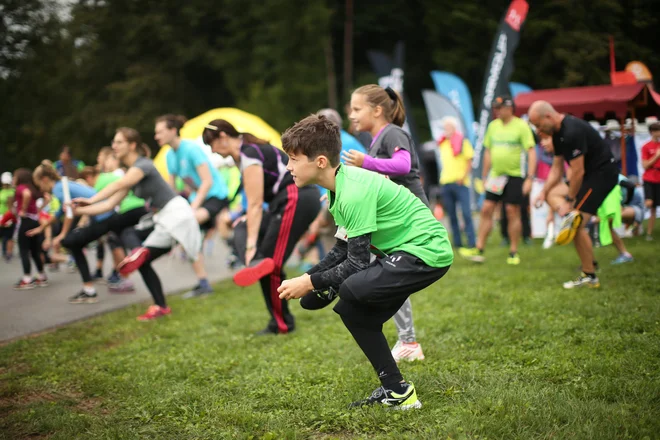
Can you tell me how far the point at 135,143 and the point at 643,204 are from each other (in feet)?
27.0

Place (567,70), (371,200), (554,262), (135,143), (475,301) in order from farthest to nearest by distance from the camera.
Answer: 1. (567,70)
2. (554,262)
3. (135,143)
4. (475,301)
5. (371,200)

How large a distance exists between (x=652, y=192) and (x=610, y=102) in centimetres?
172

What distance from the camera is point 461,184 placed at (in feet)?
35.9

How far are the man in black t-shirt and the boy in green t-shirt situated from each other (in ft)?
10.6

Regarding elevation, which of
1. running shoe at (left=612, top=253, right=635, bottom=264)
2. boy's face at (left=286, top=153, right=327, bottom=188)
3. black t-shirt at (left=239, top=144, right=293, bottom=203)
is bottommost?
running shoe at (left=612, top=253, right=635, bottom=264)

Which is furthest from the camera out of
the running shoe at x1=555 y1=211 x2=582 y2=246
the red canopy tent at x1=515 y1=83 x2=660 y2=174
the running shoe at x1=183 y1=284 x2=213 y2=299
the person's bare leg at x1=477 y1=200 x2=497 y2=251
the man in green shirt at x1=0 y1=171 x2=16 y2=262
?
the man in green shirt at x1=0 y1=171 x2=16 y2=262

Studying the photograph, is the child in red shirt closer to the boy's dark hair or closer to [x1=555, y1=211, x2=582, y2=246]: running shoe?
[x1=555, y1=211, x2=582, y2=246]: running shoe

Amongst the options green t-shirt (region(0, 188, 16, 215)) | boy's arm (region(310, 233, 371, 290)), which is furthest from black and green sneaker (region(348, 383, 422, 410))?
green t-shirt (region(0, 188, 16, 215))

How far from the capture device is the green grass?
3359 mm

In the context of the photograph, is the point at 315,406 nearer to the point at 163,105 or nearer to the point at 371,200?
the point at 371,200

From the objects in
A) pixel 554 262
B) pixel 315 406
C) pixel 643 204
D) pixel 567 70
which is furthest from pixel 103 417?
pixel 567 70

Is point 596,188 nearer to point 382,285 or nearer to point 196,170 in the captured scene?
point 382,285

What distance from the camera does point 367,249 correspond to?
10.6 feet

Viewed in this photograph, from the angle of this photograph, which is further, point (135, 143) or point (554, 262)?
point (554, 262)
